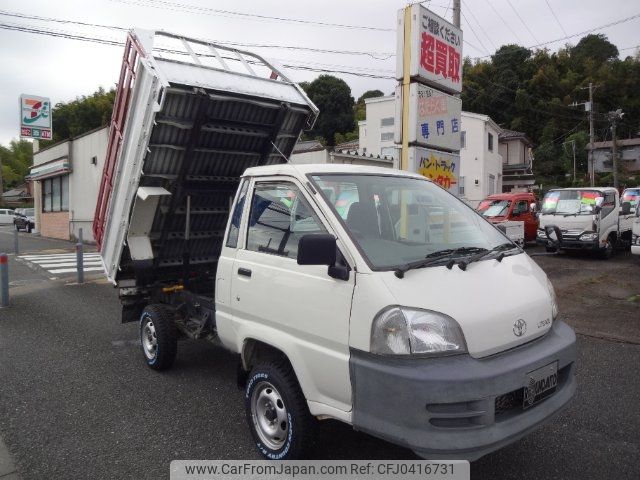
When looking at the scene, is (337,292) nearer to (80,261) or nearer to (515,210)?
(80,261)

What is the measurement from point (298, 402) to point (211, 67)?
11.2ft

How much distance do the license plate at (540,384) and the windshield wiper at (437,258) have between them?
2.44 feet

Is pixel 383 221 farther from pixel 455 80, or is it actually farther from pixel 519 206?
pixel 519 206

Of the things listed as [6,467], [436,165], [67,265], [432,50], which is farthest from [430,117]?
[67,265]

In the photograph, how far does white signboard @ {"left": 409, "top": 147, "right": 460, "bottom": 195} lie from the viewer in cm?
687

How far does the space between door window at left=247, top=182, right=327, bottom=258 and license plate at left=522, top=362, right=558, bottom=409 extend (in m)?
1.45

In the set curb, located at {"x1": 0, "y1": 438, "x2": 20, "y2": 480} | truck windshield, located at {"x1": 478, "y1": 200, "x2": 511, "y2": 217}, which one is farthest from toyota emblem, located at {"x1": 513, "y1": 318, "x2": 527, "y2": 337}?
truck windshield, located at {"x1": 478, "y1": 200, "x2": 511, "y2": 217}

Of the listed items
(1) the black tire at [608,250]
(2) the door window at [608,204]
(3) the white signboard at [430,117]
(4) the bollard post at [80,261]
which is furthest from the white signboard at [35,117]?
(1) the black tire at [608,250]

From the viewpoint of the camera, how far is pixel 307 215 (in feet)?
10.4

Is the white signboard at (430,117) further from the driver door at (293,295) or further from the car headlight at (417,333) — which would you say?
the car headlight at (417,333)

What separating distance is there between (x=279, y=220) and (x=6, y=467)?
2.44 m

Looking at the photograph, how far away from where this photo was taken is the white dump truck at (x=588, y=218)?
532 inches

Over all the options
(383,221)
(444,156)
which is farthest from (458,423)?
(444,156)

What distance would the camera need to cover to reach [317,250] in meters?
2.62
